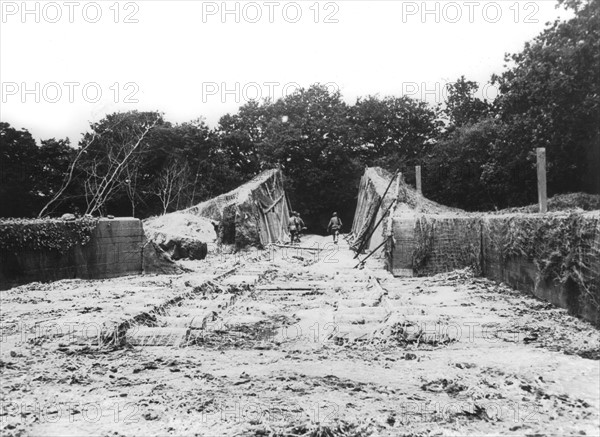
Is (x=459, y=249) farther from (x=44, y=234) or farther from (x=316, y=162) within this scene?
(x=316, y=162)

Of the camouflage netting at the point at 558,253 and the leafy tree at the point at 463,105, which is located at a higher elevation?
the leafy tree at the point at 463,105

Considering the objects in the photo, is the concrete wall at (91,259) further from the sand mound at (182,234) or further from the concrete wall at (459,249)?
the concrete wall at (459,249)

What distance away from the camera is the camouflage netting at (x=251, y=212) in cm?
1812

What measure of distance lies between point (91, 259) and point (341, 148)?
28050 mm

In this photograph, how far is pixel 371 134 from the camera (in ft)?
141

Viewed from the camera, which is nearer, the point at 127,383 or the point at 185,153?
the point at 127,383

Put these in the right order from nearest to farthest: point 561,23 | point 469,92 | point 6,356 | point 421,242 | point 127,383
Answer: point 127,383, point 6,356, point 421,242, point 561,23, point 469,92

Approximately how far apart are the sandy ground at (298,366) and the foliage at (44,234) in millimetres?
1765

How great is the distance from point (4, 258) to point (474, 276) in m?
8.72

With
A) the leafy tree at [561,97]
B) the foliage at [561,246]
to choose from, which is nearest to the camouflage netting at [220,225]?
the foliage at [561,246]

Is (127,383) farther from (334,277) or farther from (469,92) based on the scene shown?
(469,92)

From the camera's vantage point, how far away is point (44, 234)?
389 inches

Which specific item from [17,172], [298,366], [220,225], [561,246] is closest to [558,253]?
[561,246]

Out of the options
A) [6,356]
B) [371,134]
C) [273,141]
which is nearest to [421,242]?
[6,356]
